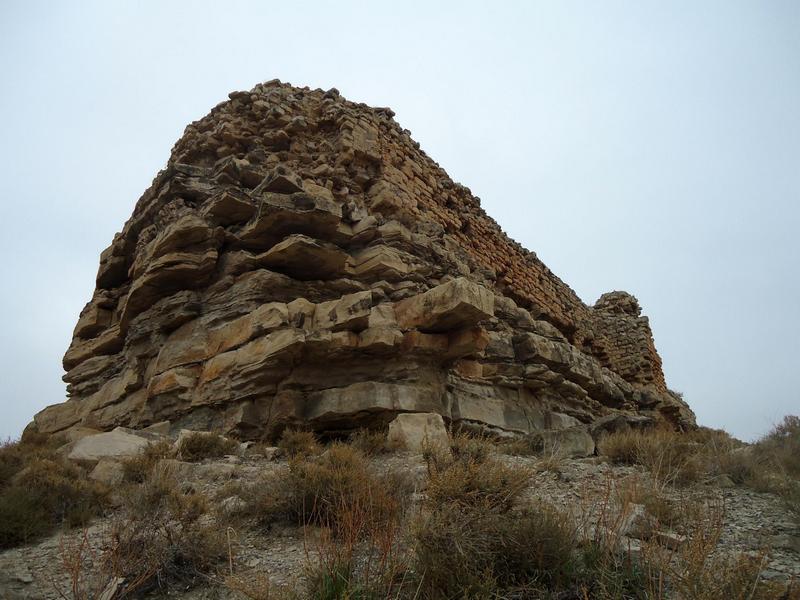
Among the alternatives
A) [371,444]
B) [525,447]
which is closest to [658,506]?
[525,447]

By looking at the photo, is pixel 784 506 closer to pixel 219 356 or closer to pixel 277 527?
pixel 277 527

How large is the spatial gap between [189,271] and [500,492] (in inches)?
254

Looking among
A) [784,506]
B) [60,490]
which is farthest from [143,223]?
[784,506]

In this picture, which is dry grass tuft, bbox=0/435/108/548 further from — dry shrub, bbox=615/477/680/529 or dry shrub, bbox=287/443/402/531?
dry shrub, bbox=615/477/680/529

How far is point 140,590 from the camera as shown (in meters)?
3.03

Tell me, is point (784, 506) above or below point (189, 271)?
below

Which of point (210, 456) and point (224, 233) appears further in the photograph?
point (224, 233)

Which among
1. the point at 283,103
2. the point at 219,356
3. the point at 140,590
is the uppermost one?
the point at 283,103

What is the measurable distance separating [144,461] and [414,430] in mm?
2934

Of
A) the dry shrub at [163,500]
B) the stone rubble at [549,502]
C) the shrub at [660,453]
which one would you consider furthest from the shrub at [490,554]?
the shrub at [660,453]

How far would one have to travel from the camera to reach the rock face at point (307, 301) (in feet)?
23.0

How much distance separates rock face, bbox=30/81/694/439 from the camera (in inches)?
275

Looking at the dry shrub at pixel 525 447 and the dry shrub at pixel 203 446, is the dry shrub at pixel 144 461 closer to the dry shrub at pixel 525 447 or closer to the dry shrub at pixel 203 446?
the dry shrub at pixel 203 446

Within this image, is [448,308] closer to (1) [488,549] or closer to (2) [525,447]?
(2) [525,447]
